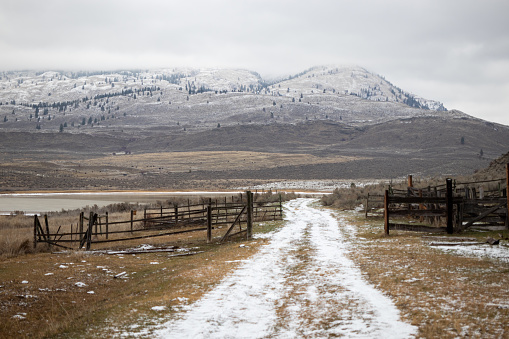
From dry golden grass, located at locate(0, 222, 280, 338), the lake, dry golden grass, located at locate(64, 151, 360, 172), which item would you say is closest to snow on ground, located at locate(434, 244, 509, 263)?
dry golden grass, located at locate(0, 222, 280, 338)

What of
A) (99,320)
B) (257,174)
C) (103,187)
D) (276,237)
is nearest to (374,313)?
(99,320)

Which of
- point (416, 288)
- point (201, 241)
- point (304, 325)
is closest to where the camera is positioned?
point (304, 325)

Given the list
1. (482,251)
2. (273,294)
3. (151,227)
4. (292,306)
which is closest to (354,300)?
(292,306)

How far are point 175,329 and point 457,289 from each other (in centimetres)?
542

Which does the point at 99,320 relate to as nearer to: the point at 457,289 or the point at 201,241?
the point at 457,289

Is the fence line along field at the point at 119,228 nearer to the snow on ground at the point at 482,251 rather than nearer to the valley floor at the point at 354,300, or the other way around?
the valley floor at the point at 354,300

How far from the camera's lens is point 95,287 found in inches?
472

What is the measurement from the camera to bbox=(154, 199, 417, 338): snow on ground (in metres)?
6.95

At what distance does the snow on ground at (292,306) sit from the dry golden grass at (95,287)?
0.78 meters

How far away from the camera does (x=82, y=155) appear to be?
178 m

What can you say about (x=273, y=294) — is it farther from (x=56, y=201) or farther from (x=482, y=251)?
(x=56, y=201)

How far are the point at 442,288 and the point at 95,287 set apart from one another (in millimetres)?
8761

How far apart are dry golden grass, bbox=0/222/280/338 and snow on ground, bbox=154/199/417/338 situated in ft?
2.57

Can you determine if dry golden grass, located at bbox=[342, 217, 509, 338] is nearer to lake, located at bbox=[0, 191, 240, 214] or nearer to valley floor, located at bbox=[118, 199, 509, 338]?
valley floor, located at bbox=[118, 199, 509, 338]
